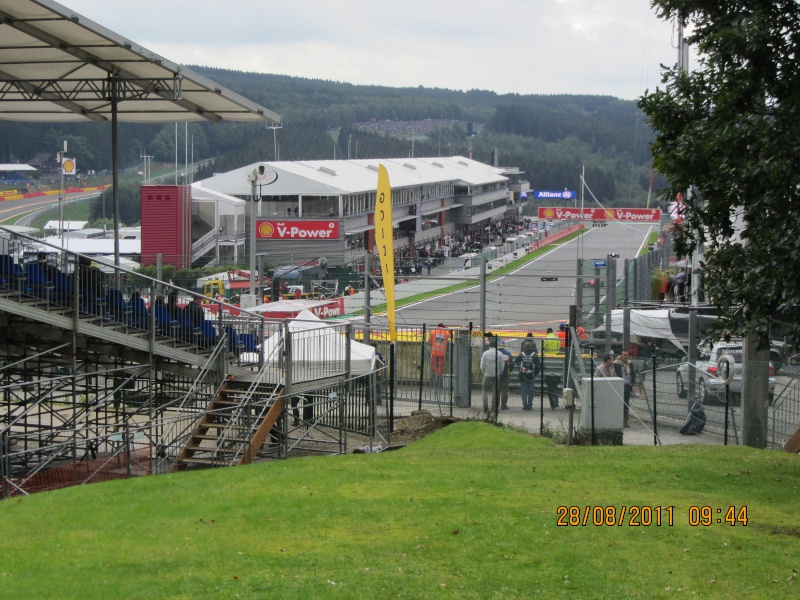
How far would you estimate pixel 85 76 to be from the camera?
24.1 metres

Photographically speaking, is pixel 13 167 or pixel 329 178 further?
pixel 13 167

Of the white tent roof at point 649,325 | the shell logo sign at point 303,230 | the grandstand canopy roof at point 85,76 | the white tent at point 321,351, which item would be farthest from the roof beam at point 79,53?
the shell logo sign at point 303,230

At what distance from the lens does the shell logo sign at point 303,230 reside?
59750 millimetres

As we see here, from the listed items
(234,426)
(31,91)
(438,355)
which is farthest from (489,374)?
(31,91)

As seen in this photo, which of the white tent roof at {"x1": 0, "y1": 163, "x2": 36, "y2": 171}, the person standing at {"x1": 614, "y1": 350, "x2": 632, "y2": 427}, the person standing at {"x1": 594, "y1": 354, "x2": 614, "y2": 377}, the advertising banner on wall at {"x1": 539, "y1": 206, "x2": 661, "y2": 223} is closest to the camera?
the person standing at {"x1": 614, "y1": 350, "x2": 632, "y2": 427}

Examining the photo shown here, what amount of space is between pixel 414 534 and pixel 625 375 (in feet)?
37.9

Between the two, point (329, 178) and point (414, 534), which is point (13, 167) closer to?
point (329, 178)

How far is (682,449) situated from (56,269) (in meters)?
11.7

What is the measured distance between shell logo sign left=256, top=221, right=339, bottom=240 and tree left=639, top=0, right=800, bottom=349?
151 feet

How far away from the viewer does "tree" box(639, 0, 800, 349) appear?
12.5 meters

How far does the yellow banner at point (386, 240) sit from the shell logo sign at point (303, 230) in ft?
112

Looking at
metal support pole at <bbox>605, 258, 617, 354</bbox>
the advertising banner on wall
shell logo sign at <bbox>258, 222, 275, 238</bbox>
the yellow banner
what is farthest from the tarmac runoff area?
the advertising banner on wall

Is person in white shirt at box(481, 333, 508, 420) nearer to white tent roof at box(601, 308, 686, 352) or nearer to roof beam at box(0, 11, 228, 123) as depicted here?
white tent roof at box(601, 308, 686, 352)

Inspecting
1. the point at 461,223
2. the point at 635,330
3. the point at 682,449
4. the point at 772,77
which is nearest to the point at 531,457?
the point at 682,449
